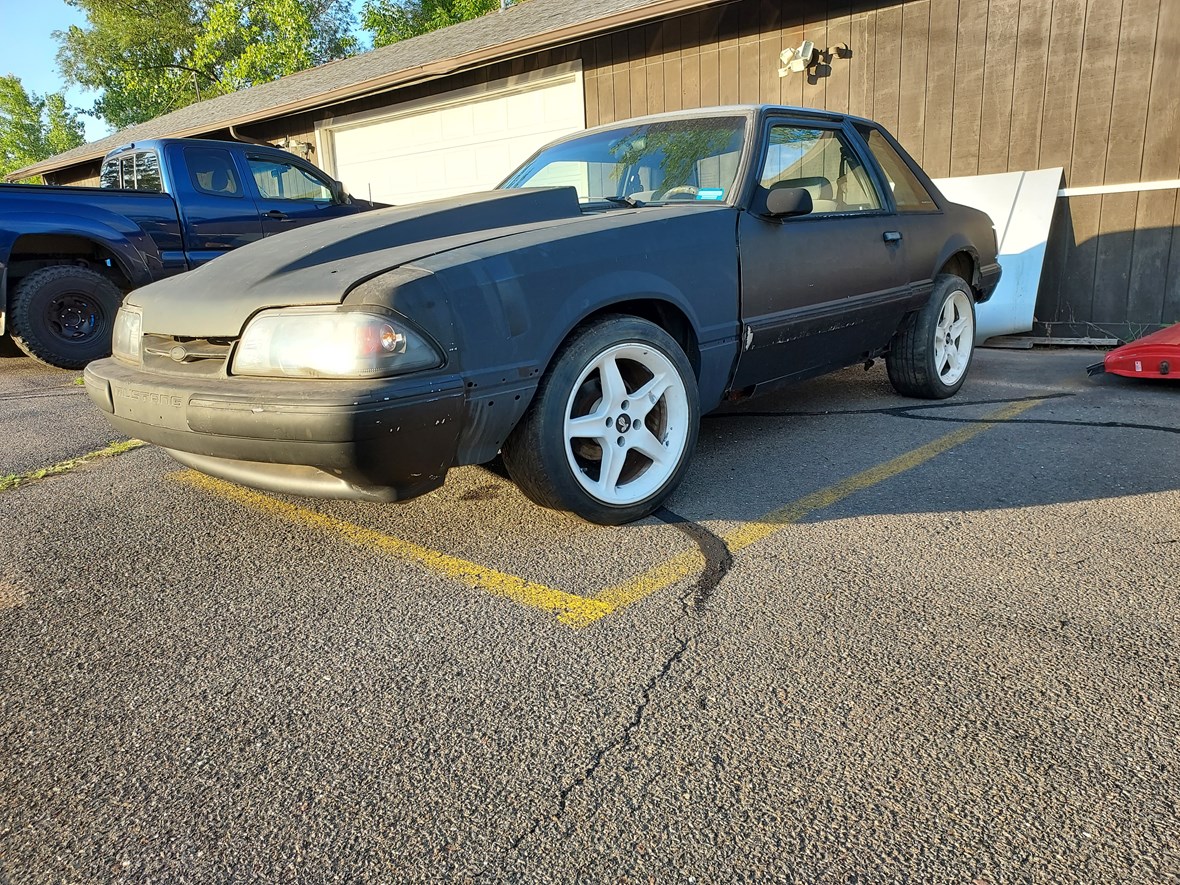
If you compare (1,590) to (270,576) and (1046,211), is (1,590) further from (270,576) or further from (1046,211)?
(1046,211)

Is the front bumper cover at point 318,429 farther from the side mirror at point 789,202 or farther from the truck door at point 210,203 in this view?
the truck door at point 210,203

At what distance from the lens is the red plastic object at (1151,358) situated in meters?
4.78

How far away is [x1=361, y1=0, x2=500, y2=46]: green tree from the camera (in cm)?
3262

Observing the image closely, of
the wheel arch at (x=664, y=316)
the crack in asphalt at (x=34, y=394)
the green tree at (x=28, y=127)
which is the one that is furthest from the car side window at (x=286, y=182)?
the green tree at (x=28, y=127)

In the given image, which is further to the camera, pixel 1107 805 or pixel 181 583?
pixel 181 583

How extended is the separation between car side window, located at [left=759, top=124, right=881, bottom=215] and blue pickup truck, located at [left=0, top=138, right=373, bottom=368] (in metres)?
5.50

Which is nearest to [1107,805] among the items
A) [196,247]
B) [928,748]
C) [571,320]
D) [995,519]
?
[928,748]

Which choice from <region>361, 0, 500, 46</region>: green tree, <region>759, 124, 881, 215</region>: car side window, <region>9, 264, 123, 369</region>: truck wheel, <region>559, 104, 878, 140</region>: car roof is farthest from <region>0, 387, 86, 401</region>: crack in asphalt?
<region>361, 0, 500, 46</region>: green tree

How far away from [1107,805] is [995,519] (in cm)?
154

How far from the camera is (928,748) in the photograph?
167cm

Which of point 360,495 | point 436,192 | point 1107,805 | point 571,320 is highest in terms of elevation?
point 436,192

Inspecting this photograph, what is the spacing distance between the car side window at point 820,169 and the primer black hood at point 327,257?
3.37 ft

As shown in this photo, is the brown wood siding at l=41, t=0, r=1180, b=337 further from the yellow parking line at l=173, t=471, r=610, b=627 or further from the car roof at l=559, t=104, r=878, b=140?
the yellow parking line at l=173, t=471, r=610, b=627

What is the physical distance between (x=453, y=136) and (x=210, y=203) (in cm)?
500
